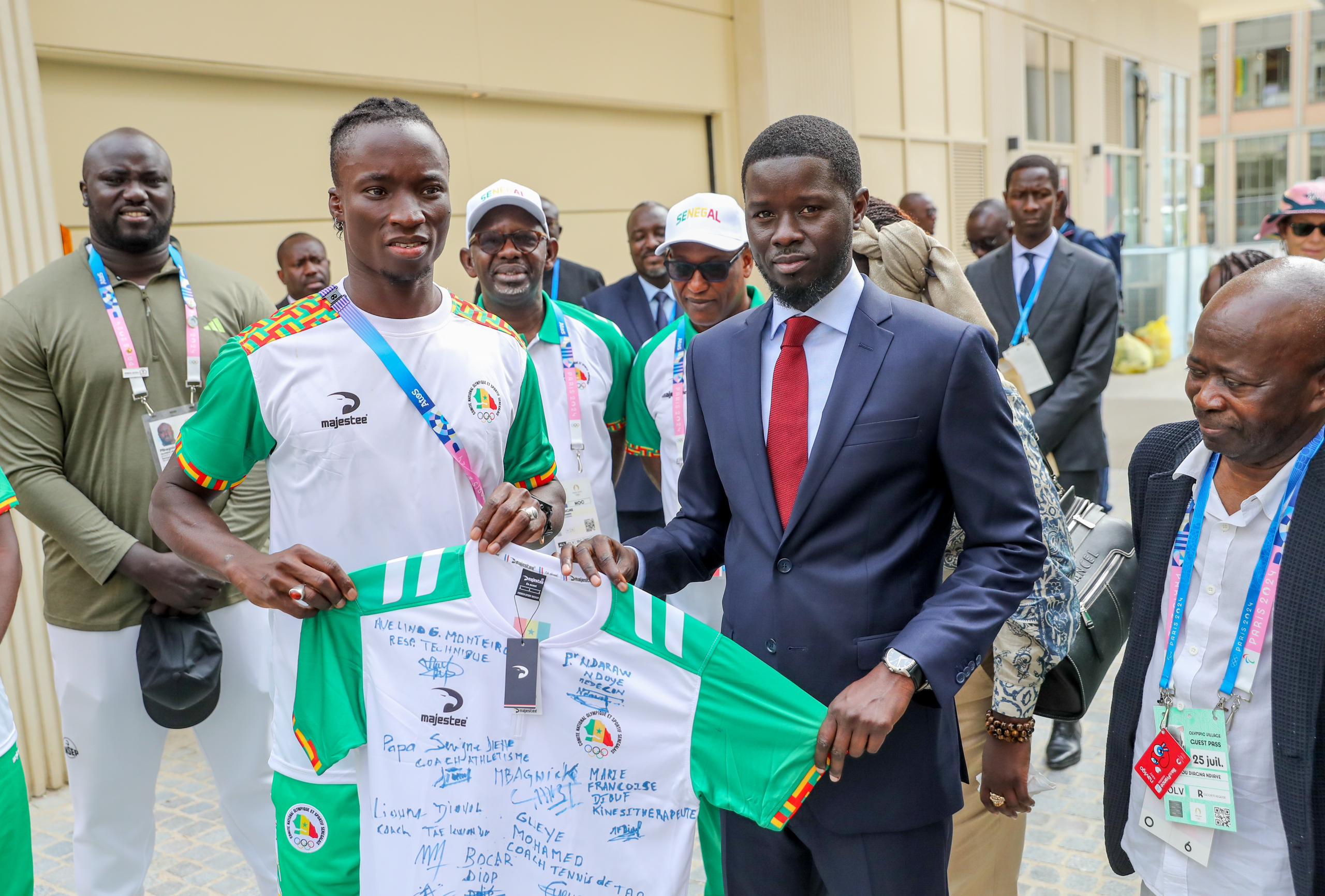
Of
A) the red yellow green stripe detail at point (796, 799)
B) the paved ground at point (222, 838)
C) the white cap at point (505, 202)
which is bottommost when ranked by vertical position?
the paved ground at point (222, 838)

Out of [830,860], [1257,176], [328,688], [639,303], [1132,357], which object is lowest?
[1132,357]

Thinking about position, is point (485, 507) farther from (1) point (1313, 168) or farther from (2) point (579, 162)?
(1) point (1313, 168)

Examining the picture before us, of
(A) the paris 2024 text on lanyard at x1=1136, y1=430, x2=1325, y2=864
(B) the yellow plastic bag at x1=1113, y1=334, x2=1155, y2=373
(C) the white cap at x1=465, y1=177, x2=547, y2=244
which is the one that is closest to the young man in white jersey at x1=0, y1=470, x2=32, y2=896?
(C) the white cap at x1=465, y1=177, x2=547, y2=244

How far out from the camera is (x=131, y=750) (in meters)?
3.73

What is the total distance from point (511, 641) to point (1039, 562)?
116 cm

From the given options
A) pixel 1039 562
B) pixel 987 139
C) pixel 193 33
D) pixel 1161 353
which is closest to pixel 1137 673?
pixel 1039 562

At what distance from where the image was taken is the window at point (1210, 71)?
5131 centimetres

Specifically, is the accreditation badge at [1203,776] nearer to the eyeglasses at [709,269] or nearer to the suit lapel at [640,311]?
the eyeglasses at [709,269]

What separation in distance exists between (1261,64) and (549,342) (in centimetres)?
5708

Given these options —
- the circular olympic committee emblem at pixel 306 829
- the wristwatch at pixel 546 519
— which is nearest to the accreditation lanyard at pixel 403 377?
the wristwatch at pixel 546 519

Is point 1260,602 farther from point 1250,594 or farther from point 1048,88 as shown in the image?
point 1048,88

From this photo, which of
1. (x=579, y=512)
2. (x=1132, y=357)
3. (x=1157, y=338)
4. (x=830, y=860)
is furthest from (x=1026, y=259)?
(x=1157, y=338)

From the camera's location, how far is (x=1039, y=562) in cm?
235

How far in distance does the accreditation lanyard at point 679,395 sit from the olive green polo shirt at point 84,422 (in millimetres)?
1721
